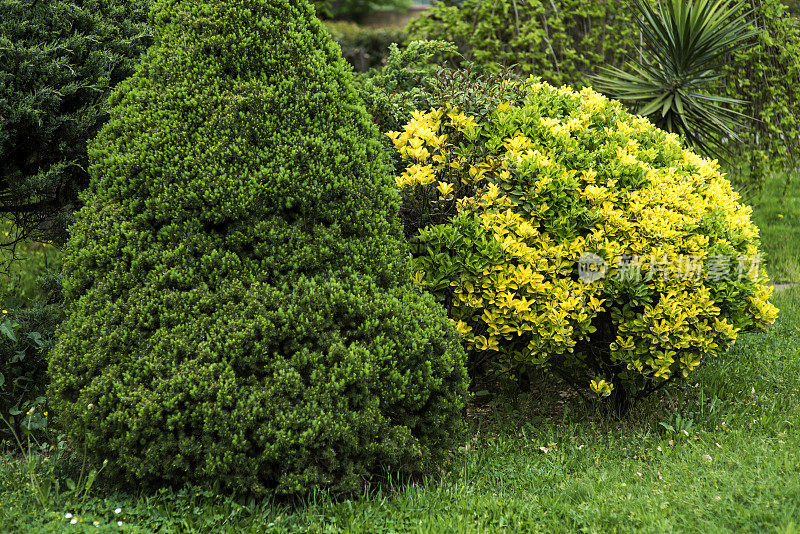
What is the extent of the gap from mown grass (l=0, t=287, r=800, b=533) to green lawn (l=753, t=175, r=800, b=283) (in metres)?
3.85

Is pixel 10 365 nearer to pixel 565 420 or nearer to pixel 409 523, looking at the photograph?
pixel 409 523

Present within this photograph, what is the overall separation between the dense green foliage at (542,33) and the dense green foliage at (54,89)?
441cm

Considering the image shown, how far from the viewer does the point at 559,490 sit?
3410 millimetres

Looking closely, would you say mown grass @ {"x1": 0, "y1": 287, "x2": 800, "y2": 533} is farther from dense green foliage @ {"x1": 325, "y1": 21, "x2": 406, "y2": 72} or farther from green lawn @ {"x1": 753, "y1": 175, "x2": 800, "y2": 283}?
dense green foliage @ {"x1": 325, "y1": 21, "x2": 406, "y2": 72}

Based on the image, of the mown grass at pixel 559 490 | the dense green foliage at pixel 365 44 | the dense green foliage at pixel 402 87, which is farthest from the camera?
the dense green foliage at pixel 365 44

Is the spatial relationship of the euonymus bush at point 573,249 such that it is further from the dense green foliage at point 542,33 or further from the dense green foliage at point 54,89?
the dense green foliage at point 542,33

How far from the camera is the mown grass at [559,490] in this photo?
291cm

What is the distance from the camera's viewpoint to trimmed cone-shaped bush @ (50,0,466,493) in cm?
294

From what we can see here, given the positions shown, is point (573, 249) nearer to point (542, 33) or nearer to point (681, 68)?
point (681, 68)

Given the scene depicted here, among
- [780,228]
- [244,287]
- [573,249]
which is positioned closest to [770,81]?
[780,228]

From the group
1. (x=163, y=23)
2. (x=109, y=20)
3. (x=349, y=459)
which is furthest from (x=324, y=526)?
(x=109, y=20)

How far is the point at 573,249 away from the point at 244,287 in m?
2.01

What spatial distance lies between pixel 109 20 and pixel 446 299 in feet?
9.07

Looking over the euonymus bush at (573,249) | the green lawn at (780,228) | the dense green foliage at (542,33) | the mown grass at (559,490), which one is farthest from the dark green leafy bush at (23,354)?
the green lawn at (780,228)
